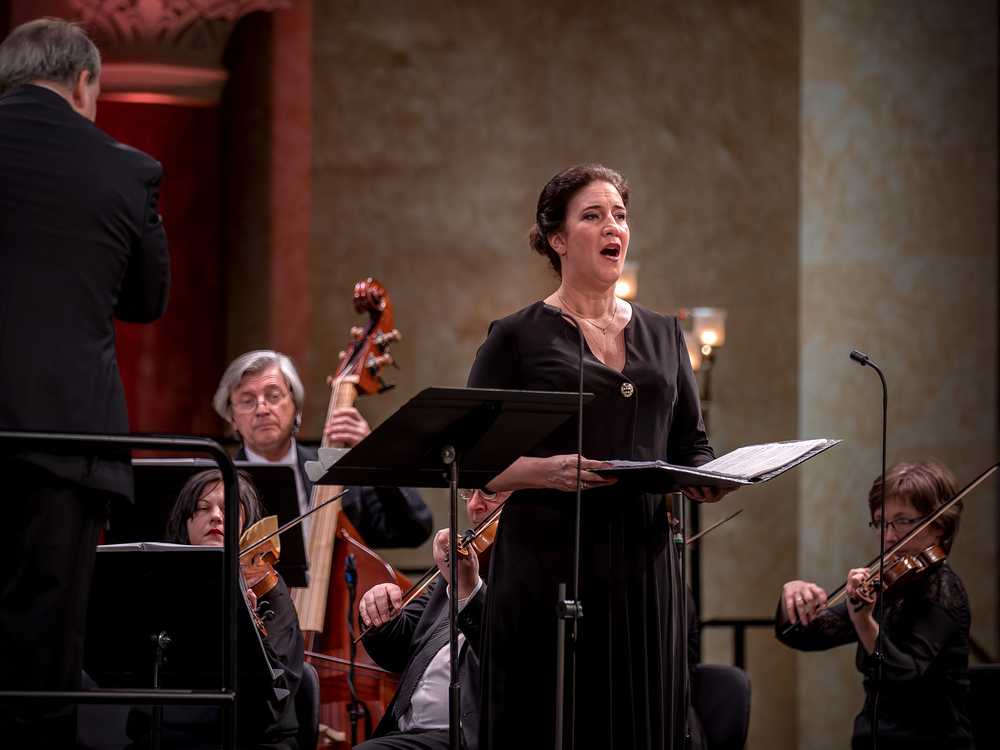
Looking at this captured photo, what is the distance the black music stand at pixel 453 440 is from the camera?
194 centimetres

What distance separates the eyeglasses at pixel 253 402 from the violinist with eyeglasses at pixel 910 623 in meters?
1.77

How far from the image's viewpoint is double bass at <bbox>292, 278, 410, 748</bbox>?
127 inches

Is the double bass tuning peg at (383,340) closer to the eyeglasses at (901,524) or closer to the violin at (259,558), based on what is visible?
the violin at (259,558)

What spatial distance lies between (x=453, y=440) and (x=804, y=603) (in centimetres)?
168

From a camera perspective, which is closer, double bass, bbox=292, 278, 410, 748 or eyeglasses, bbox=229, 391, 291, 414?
double bass, bbox=292, 278, 410, 748

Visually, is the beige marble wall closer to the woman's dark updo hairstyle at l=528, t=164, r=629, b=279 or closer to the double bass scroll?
the double bass scroll

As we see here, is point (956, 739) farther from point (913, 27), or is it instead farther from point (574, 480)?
point (913, 27)

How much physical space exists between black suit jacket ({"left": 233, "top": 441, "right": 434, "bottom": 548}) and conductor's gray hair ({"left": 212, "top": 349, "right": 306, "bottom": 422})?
247mm

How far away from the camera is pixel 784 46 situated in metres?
6.45

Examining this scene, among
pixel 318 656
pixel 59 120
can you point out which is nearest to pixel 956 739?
pixel 318 656


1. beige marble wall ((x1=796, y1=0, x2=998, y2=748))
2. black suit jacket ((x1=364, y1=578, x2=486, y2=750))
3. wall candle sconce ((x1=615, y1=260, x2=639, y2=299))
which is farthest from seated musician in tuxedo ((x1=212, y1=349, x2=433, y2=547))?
beige marble wall ((x1=796, y1=0, x2=998, y2=748))

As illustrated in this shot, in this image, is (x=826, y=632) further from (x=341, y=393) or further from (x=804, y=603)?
(x=341, y=393)

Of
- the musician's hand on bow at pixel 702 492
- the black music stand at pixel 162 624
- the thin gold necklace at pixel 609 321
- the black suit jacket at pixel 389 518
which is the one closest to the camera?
the musician's hand on bow at pixel 702 492

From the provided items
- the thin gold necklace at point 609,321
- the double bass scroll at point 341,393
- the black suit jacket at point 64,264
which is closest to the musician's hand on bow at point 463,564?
the thin gold necklace at point 609,321
